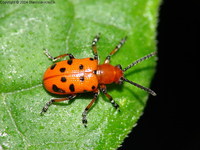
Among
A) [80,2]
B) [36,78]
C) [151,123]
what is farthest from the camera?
[151,123]

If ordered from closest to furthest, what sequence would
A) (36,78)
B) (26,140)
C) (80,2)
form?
(26,140) → (36,78) → (80,2)

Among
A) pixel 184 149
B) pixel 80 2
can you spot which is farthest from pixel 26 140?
pixel 184 149

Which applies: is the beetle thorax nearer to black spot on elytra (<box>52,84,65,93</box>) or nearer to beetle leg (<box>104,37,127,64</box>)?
beetle leg (<box>104,37,127,64</box>)

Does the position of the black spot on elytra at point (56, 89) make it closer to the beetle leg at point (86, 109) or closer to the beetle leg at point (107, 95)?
the beetle leg at point (86, 109)

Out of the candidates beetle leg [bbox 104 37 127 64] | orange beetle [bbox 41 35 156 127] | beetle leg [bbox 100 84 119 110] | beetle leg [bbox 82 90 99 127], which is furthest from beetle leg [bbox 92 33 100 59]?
beetle leg [bbox 82 90 99 127]

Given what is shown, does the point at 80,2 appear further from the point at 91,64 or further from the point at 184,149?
the point at 184,149

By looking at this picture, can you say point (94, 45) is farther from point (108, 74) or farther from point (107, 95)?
point (107, 95)
